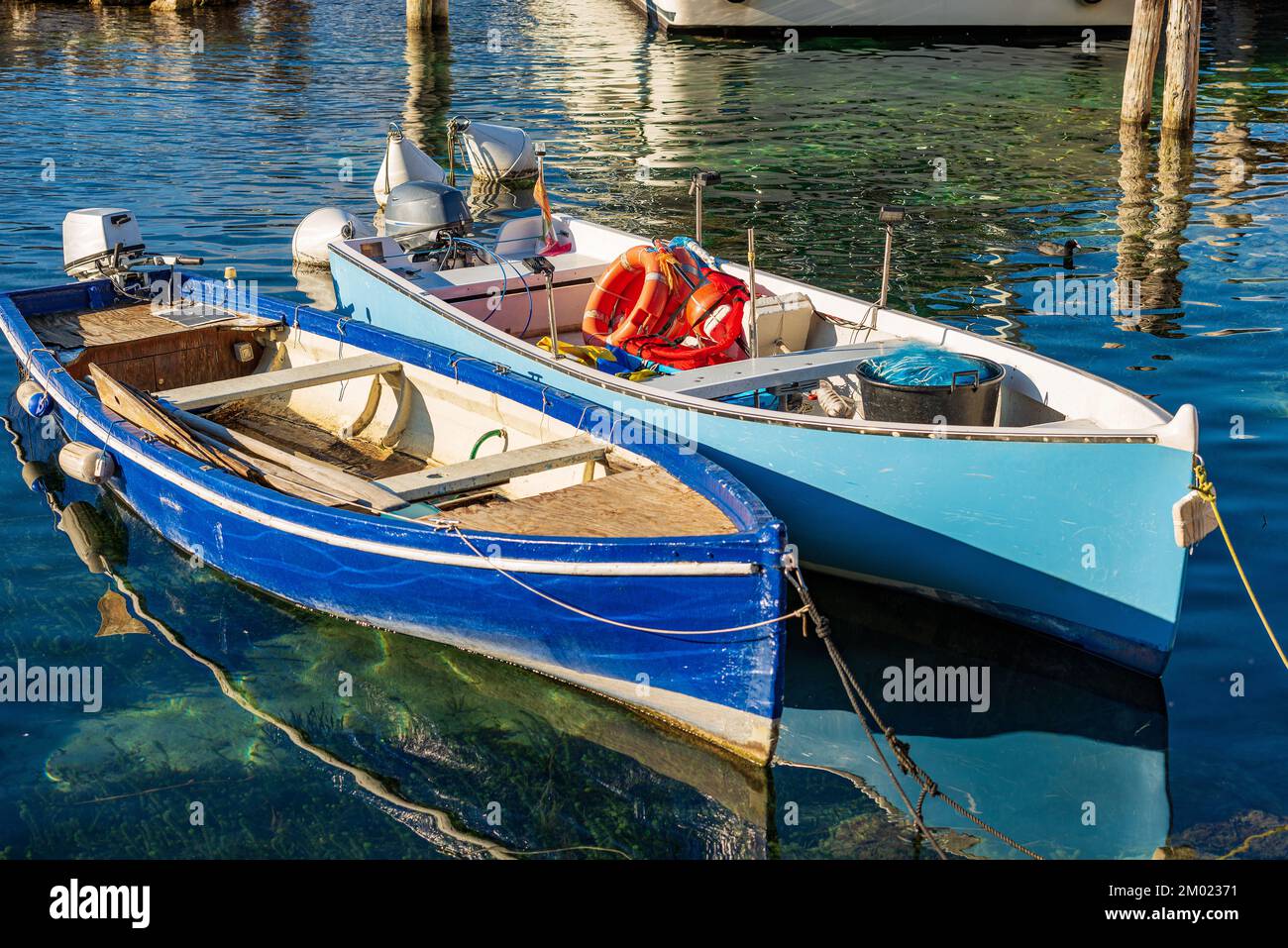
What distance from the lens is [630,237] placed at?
505 inches

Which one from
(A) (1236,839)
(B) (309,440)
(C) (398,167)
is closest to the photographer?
(A) (1236,839)

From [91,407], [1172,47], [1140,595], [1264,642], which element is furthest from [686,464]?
[1172,47]

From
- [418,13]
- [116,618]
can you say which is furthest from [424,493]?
[418,13]

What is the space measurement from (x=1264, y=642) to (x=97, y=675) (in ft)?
23.3

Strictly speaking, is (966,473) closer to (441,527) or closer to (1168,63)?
(441,527)

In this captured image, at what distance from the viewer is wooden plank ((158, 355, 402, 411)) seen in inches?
406

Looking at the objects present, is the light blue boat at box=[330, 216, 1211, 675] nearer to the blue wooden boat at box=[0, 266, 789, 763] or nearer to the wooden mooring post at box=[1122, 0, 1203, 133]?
the blue wooden boat at box=[0, 266, 789, 763]

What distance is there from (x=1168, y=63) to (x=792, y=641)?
16151 millimetres

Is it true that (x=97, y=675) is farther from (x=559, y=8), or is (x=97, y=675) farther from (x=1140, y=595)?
(x=559, y=8)

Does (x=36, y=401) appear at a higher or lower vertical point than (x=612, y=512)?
higher

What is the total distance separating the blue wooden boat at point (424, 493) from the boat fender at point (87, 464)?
1cm

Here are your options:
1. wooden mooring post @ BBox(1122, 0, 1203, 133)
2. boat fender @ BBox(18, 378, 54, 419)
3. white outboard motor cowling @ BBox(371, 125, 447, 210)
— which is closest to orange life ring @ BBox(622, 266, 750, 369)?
boat fender @ BBox(18, 378, 54, 419)

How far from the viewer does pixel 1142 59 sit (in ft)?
71.1

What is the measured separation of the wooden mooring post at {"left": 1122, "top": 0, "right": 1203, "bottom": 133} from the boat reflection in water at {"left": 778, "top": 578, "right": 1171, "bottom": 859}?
1440 centimetres
